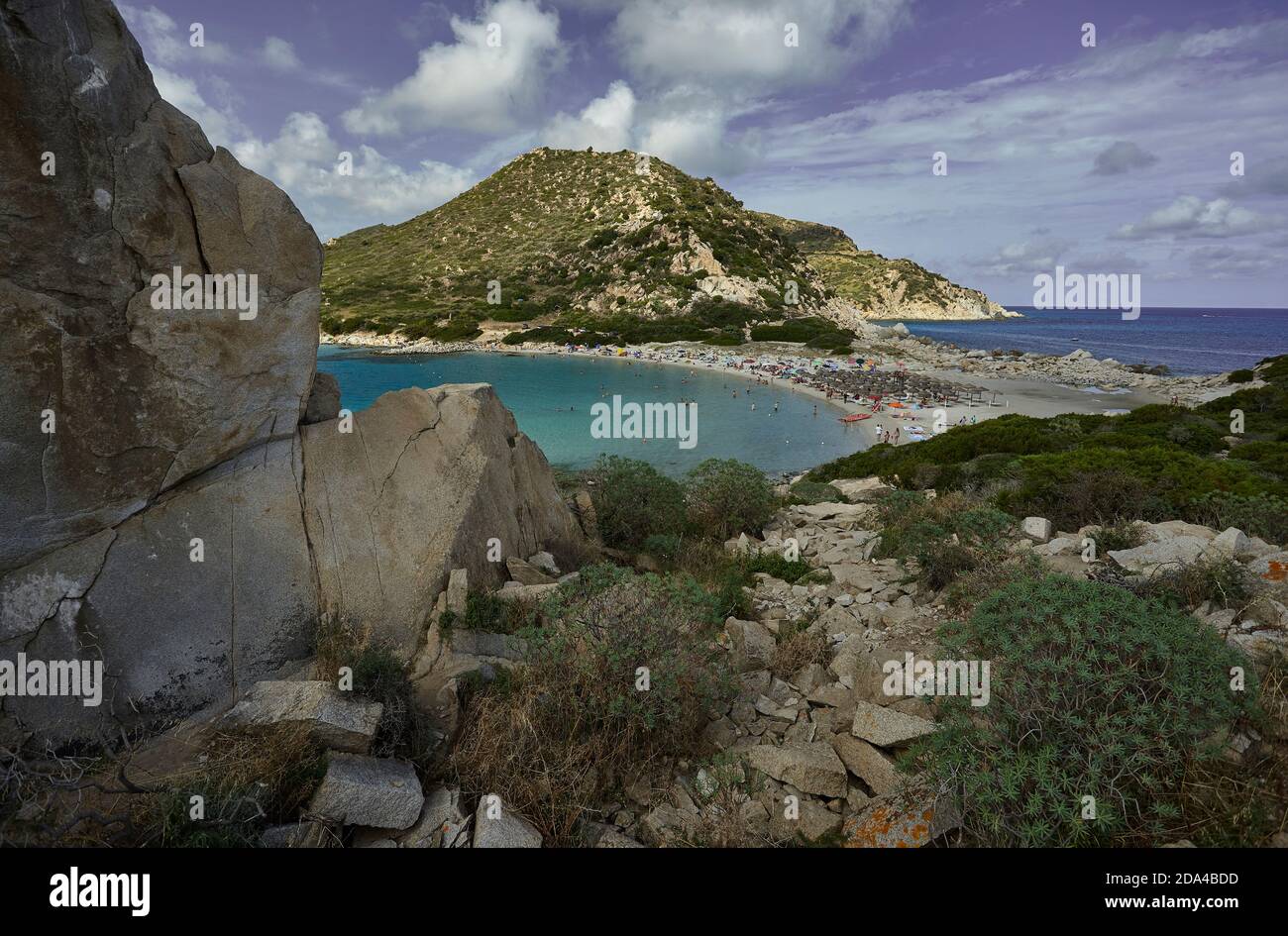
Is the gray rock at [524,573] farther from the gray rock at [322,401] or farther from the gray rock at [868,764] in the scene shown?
the gray rock at [868,764]

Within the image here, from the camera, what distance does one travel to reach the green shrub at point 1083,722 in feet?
12.0

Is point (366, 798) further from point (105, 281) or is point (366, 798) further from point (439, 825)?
point (105, 281)

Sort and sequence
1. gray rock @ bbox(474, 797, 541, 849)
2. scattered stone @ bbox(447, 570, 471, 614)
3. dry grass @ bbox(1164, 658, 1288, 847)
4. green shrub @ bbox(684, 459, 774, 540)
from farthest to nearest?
green shrub @ bbox(684, 459, 774, 540)
scattered stone @ bbox(447, 570, 471, 614)
gray rock @ bbox(474, 797, 541, 849)
dry grass @ bbox(1164, 658, 1288, 847)

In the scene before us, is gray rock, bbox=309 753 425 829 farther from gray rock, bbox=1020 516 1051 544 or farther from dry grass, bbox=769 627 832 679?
gray rock, bbox=1020 516 1051 544

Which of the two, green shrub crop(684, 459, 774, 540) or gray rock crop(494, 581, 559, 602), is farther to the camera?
green shrub crop(684, 459, 774, 540)

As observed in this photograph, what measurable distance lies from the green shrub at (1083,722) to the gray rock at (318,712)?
414 cm

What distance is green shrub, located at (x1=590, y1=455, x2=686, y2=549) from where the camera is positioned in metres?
11.7

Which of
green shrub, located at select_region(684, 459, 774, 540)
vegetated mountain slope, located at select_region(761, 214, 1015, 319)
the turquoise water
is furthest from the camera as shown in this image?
vegetated mountain slope, located at select_region(761, 214, 1015, 319)

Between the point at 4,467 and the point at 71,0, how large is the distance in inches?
159

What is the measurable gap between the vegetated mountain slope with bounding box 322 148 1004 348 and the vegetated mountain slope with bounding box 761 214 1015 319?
160 feet

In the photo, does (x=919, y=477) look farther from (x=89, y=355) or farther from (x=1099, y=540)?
(x=89, y=355)

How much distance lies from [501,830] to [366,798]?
97cm

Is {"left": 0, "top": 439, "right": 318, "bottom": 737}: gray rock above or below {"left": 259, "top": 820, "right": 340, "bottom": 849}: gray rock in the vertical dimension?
above

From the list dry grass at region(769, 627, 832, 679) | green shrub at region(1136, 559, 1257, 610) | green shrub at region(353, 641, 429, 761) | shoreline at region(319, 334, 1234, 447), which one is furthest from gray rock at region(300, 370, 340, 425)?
shoreline at region(319, 334, 1234, 447)
